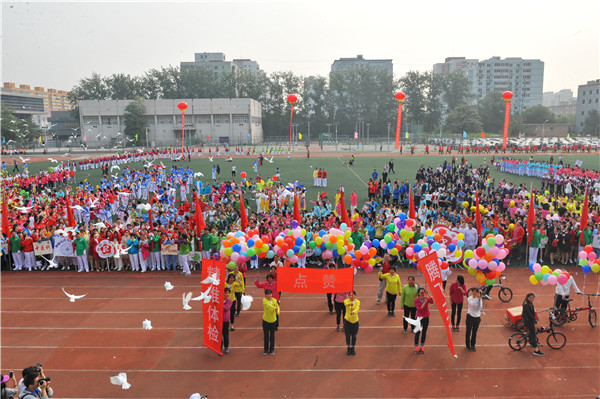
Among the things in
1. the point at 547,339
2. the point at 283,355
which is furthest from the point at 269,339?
the point at 547,339

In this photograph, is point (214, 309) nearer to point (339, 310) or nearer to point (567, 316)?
point (339, 310)

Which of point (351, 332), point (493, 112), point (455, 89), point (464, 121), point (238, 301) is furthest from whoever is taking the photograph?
point (493, 112)

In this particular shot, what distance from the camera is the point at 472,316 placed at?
819 cm

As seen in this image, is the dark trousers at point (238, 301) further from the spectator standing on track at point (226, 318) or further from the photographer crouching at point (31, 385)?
the photographer crouching at point (31, 385)

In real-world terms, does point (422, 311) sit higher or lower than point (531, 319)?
higher

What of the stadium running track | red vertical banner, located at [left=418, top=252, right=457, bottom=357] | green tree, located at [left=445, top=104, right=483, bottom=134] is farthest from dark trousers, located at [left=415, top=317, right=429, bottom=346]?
green tree, located at [left=445, top=104, right=483, bottom=134]

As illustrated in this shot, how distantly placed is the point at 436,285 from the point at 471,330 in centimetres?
132

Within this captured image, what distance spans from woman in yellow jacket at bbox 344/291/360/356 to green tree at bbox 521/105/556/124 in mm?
101459

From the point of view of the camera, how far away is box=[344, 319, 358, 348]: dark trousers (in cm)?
823

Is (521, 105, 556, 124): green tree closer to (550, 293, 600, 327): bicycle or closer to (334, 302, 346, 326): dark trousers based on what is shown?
(550, 293, 600, 327): bicycle

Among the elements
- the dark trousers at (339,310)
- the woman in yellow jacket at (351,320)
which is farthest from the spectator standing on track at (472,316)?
the dark trousers at (339,310)

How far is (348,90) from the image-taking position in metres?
91.8

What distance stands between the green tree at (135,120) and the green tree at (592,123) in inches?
3522

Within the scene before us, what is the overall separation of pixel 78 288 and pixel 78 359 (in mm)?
4442
